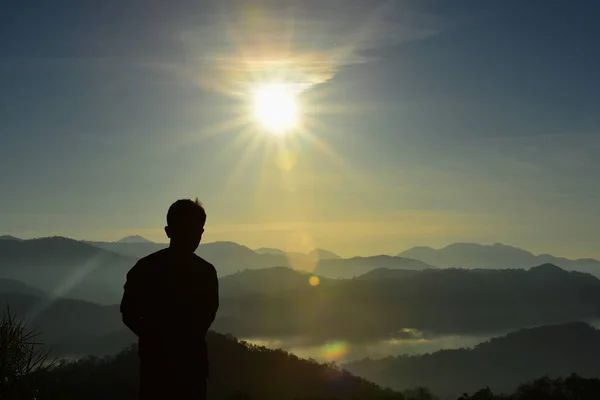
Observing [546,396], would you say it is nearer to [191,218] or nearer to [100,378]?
[191,218]

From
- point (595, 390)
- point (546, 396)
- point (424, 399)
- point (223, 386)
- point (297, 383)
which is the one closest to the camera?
point (546, 396)

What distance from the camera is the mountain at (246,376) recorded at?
96750 millimetres

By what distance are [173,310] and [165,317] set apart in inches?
3.7

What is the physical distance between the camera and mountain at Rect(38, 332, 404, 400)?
96750 mm

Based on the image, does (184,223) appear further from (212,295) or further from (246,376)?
(246,376)

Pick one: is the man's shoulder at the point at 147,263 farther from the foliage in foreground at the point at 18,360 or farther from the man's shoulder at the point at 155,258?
the foliage in foreground at the point at 18,360

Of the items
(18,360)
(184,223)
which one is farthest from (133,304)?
(18,360)

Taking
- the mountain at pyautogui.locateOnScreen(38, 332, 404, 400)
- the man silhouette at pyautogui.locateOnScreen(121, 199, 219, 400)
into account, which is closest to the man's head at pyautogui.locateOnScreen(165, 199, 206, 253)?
the man silhouette at pyautogui.locateOnScreen(121, 199, 219, 400)

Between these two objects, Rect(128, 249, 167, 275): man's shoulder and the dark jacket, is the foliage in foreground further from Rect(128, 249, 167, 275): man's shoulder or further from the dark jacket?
Rect(128, 249, 167, 275): man's shoulder

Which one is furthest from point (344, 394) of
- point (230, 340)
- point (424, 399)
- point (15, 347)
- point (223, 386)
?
point (15, 347)

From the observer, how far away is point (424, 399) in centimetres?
9831

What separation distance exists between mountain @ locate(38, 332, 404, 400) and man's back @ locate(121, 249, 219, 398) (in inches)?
3542

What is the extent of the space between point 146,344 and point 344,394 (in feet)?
336

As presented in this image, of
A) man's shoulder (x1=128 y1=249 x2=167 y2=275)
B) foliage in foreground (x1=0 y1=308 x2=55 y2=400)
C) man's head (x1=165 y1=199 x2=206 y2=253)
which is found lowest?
foliage in foreground (x1=0 y1=308 x2=55 y2=400)
